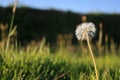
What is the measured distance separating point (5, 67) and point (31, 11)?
13.7 meters

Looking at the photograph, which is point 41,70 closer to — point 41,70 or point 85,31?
point 41,70

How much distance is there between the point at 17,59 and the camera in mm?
4203

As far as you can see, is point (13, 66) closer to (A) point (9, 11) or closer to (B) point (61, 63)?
(B) point (61, 63)

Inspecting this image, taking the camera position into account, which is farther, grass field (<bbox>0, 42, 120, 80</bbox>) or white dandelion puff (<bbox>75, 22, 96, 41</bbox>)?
grass field (<bbox>0, 42, 120, 80</bbox>)

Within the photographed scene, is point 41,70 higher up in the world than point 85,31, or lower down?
lower down

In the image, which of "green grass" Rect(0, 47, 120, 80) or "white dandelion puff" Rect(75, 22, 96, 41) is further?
"green grass" Rect(0, 47, 120, 80)

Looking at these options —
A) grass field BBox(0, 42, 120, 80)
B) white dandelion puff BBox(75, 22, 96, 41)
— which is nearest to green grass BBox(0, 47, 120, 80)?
grass field BBox(0, 42, 120, 80)

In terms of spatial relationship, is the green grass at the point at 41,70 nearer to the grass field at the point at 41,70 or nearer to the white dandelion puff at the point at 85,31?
the grass field at the point at 41,70

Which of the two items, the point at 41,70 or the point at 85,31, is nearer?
the point at 85,31

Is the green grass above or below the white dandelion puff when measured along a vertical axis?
below

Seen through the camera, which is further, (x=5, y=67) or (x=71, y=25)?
(x=71, y=25)

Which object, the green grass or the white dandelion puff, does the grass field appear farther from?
the white dandelion puff

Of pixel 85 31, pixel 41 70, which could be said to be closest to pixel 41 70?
pixel 41 70

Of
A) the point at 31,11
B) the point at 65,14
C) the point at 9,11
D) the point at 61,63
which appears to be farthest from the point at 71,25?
the point at 61,63
